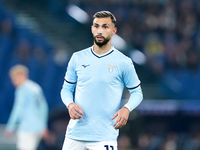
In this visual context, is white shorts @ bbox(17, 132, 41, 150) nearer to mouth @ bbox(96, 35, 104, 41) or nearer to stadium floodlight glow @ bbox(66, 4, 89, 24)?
mouth @ bbox(96, 35, 104, 41)

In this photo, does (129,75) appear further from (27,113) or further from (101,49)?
(27,113)

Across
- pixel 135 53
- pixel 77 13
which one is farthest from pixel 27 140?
pixel 77 13

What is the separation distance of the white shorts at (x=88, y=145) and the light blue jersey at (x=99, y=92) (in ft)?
0.13

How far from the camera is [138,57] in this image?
51.1 feet

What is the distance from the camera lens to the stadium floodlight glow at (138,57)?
15.4m

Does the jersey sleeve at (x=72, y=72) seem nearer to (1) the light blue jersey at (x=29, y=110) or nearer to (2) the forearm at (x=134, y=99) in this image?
(2) the forearm at (x=134, y=99)

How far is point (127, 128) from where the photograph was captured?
10.7 meters

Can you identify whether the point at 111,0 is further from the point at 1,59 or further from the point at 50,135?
the point at 50,135

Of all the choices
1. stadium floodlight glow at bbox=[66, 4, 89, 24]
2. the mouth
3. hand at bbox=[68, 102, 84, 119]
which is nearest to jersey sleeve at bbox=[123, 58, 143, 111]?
the mouth

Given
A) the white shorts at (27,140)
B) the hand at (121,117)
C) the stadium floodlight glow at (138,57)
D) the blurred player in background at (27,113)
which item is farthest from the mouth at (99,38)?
the stadium floodlight glow at (138,57)

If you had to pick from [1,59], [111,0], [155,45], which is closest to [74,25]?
[111,0]

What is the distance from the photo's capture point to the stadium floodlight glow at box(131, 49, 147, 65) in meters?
15.4

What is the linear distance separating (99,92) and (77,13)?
13137mm

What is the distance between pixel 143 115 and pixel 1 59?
3.88 metres
